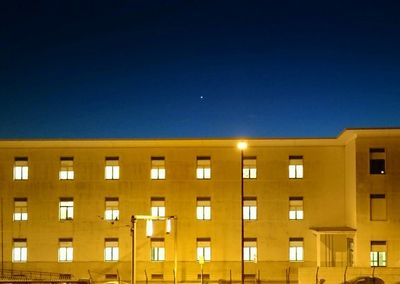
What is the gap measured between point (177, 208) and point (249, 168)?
18.7 feet

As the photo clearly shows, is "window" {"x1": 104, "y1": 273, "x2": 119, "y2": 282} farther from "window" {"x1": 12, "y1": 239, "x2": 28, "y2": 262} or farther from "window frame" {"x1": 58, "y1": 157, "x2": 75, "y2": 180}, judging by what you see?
"window frame" {"x1": 58, "y1": 157, "x2": 75, "y2": 180}

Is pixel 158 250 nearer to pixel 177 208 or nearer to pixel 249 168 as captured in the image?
pixel 177 208

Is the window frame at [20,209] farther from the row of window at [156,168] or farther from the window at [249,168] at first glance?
the window at [249,168]

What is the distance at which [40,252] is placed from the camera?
160 feet

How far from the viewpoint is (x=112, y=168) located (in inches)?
1938

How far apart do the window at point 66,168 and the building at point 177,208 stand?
0.07 m

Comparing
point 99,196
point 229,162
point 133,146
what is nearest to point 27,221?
point 99,196

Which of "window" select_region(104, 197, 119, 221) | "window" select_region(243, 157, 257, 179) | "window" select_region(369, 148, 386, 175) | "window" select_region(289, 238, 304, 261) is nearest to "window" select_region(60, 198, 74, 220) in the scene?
"window" select_region(104, 197, 119, 221)

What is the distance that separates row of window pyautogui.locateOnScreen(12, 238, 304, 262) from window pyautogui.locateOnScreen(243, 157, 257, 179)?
Answer: 4.40 metres

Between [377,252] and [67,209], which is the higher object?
[67,209]

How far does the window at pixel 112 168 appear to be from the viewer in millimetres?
49156

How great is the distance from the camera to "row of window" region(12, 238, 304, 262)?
158ft

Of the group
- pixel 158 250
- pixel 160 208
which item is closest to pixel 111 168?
pixel 160 208

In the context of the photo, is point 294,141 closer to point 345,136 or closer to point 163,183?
point 345,136
